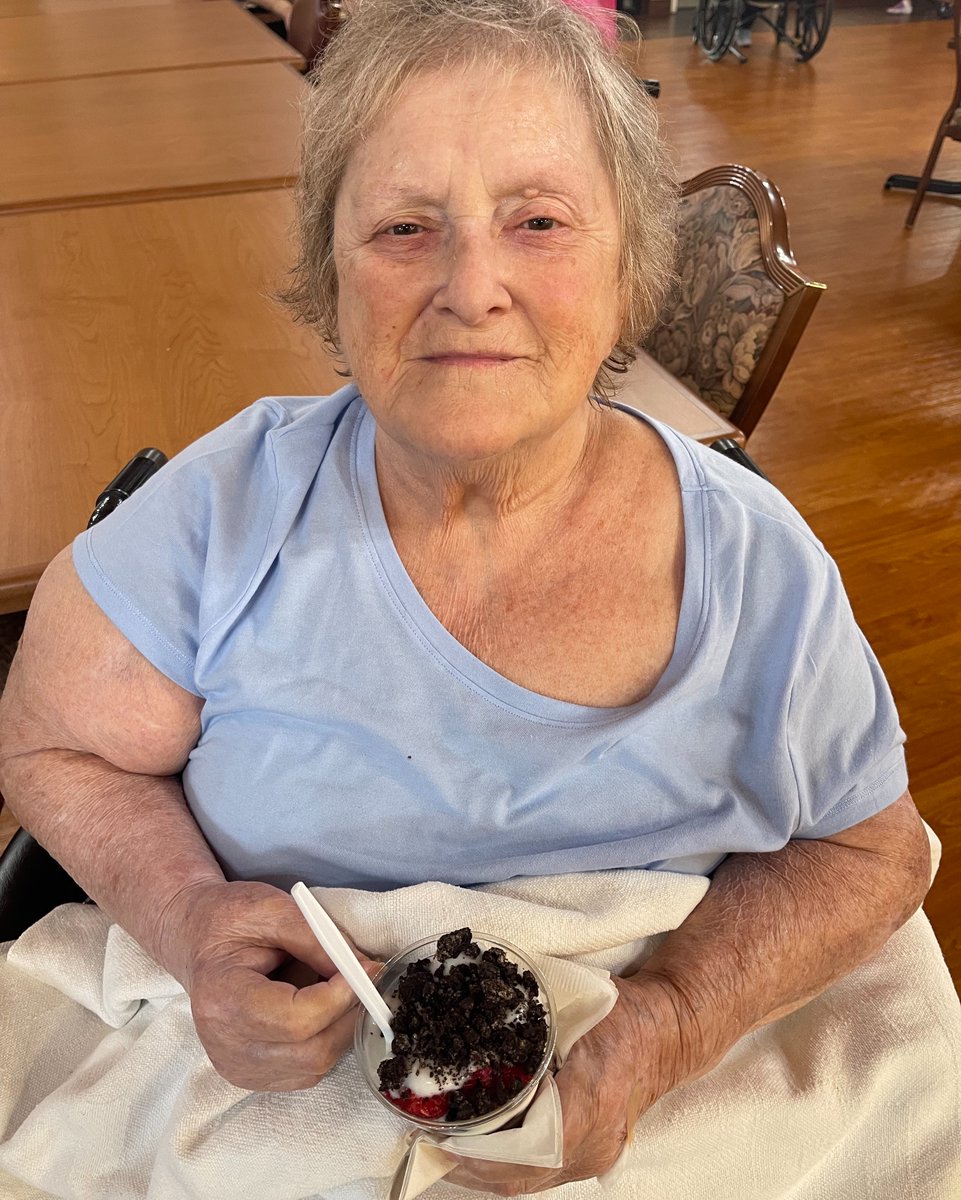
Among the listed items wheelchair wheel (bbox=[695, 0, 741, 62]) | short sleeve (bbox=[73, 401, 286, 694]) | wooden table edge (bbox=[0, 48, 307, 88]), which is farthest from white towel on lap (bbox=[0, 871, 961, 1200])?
wheelchair wheel (bbox=[695, 0, 741, 62])

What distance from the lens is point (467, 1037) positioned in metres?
0.80

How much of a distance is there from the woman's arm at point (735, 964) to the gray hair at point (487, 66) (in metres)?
0.62

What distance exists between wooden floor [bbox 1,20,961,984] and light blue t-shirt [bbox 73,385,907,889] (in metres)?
0.56

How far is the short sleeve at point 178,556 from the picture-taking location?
1.08 m

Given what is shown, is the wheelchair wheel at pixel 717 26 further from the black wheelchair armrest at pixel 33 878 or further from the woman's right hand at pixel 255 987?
the woman's right hand at pixel 255 987

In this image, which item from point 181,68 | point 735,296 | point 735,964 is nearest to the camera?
point 735,964

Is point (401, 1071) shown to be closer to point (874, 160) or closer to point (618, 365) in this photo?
point (618, 365)

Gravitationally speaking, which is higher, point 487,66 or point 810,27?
point 487,66

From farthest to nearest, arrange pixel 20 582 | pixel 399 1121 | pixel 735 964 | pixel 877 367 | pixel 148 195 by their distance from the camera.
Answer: pixel 877 367 → pixel 148 195 → pixel 20 582 → pixel 735 964 → pixel 399 1121

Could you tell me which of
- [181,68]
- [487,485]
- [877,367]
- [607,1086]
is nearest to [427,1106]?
[607,1086]

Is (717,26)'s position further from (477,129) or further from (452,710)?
(452,710)

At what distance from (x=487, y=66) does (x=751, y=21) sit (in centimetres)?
861

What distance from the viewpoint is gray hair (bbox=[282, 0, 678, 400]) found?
3.11ft

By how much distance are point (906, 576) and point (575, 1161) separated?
2341mm
